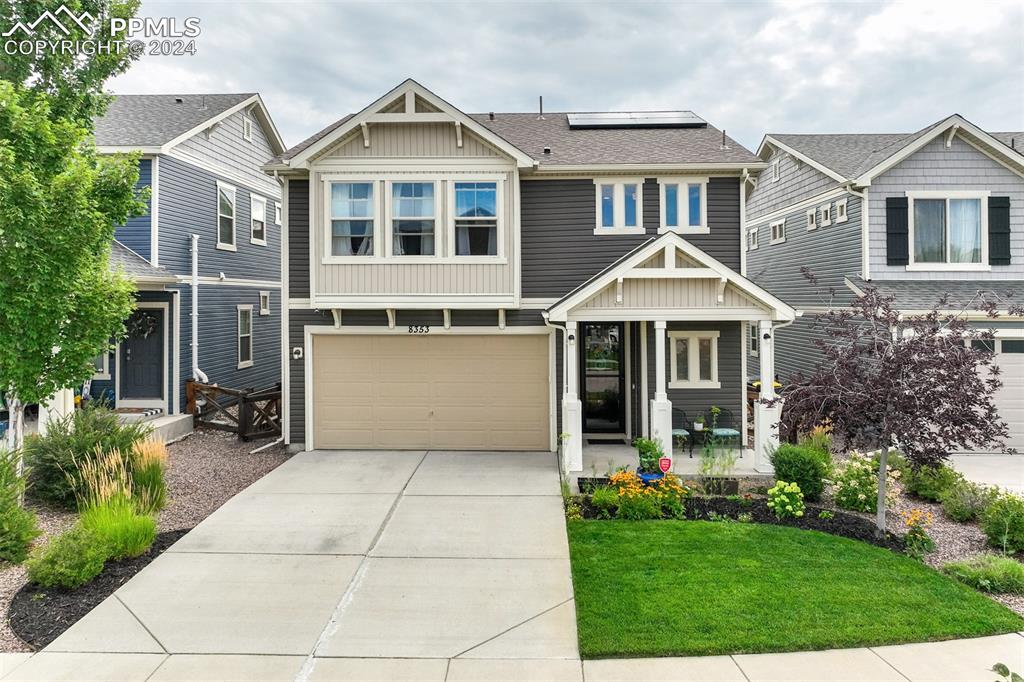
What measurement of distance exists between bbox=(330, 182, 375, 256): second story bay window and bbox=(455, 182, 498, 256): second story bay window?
1676 millimetres

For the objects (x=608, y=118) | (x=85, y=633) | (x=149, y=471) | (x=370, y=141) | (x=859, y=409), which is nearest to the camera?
(x=85, y=633)

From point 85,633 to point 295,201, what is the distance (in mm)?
8461

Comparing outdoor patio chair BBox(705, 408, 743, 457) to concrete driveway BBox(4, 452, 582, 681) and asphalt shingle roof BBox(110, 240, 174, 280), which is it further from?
asphalt shingle roof BBox(110, 240, 174, 280)

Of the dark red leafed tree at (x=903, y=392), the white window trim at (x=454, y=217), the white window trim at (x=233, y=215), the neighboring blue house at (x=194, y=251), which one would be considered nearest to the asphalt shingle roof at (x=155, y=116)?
the neighboring blue house at (x=194, y=251)

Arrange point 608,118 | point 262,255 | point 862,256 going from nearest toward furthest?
point 862,256, point 608,118, point 262,255

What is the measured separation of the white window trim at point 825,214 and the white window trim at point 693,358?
243 inches

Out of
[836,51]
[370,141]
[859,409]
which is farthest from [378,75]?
[859,409]

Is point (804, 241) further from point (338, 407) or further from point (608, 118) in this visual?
point (338, 407)

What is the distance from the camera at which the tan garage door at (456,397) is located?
37.9 feet

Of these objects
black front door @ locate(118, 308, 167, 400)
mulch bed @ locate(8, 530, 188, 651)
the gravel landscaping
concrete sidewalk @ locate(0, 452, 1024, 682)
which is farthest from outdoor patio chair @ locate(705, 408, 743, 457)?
black front door @ locate(118, 308, 167, 400)

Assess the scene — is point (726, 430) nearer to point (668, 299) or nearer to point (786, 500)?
point (668, 299)

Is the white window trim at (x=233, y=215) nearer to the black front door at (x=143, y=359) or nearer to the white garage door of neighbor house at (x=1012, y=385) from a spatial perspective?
the black front door at (x=143, y=359)

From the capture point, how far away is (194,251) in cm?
1444

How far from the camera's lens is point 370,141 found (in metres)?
10.9
